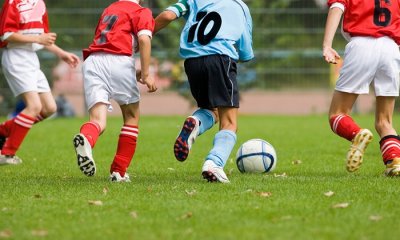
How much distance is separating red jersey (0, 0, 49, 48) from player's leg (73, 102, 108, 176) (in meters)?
1.96

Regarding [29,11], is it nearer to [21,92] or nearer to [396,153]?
[21,92]

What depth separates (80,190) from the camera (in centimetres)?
673

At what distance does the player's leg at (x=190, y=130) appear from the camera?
702 centimetres

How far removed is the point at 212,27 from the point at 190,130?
0.81 metres

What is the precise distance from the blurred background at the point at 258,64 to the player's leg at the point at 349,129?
13.7m

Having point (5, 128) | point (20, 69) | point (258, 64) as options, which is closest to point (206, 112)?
point (20, 69)

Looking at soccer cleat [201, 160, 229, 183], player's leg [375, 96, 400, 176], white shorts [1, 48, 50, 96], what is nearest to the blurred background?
white shorts [1, 48, 50, 96]

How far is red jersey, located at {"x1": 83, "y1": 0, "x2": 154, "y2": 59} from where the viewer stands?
7273mm

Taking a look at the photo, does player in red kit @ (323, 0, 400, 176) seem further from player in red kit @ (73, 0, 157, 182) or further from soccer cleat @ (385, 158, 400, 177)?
player in red kit @ (73, 0, 157, 182)

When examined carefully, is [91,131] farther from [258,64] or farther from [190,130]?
[258,64]

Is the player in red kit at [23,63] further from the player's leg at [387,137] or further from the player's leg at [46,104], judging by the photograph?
the player's leg at [387,137]

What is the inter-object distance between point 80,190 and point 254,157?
192cm

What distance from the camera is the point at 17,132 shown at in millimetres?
9461

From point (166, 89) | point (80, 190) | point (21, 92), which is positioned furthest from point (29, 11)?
point (166, 89)
